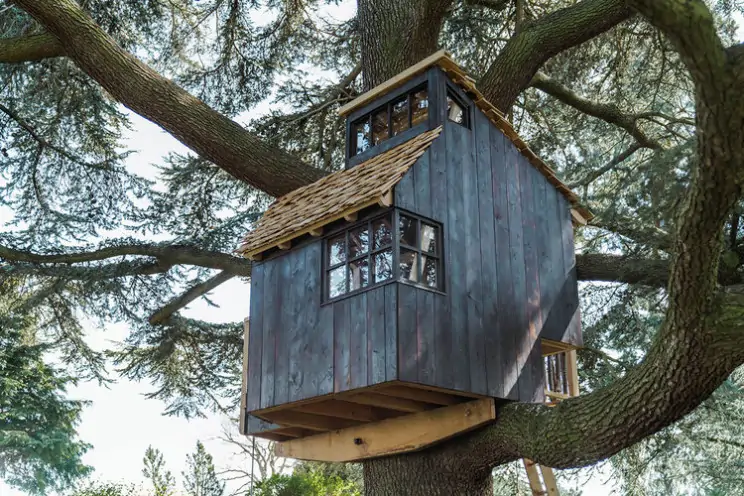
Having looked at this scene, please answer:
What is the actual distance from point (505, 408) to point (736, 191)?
9.97 feet

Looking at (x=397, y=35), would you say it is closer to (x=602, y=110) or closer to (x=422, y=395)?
(x=602, y=110)

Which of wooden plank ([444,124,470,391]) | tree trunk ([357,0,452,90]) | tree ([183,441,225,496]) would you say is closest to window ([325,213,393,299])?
wooden plank ([444,124,470,391])

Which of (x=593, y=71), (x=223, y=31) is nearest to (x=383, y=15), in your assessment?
(x=223, y=31)

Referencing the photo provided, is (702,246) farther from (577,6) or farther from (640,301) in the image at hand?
(640,301)

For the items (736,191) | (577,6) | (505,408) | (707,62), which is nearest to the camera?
(707,62)

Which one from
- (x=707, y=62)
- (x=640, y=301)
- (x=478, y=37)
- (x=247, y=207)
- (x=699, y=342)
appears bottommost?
(x=699, y=342)

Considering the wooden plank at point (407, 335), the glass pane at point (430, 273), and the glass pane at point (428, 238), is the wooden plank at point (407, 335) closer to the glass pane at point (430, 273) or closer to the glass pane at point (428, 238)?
the glass pane at point (430, 273)

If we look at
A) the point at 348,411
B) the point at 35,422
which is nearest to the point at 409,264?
the point at 348,411

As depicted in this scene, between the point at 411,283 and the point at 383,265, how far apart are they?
0.93 feet

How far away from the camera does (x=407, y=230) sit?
640 centimetres

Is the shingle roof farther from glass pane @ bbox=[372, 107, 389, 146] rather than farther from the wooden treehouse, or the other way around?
glass pane @ bbox=[372, 107, 389, 146]

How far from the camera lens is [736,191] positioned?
167 inches

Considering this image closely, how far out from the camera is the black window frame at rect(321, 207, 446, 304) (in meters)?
6.16

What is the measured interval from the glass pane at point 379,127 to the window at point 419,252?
1.56 meters
